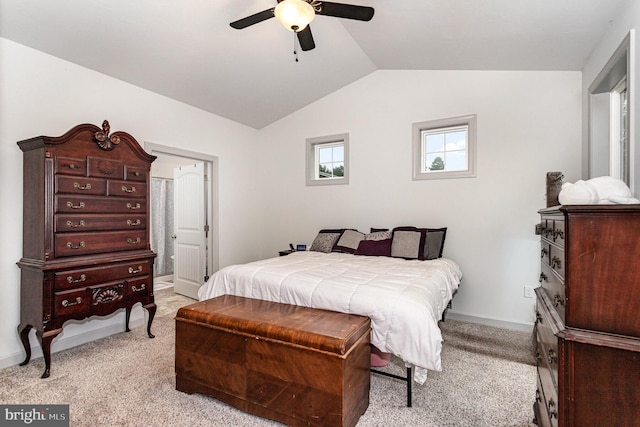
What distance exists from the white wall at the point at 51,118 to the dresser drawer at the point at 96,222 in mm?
462

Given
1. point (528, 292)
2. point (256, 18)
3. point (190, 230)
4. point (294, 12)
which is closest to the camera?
point (294, 12)

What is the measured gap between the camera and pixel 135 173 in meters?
3.05

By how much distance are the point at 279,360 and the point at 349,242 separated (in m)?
2.38

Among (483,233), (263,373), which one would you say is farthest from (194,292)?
(483,233)

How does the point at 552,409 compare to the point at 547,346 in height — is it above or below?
below

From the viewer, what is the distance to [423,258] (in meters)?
3.47

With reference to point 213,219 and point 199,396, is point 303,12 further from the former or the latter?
point 213,219

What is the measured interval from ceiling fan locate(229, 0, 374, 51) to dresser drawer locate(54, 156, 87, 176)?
5.61 ft

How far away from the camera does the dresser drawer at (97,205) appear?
2.52 metres

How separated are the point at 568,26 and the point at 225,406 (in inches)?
146

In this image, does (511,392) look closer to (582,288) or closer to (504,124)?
(582,288)

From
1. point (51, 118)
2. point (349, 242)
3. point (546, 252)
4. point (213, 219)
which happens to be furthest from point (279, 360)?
point (213, 219)

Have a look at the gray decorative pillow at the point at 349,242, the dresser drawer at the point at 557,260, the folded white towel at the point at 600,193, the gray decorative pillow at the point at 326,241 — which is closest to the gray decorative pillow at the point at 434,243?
the gray decorative pillow at the point at 349,242

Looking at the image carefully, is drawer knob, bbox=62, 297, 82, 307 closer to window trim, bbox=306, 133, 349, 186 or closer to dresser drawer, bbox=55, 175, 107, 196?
dresser drawer, bbox=55, 175, 107, 196
